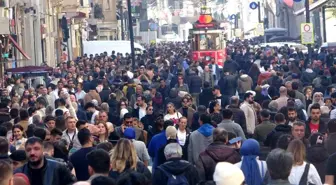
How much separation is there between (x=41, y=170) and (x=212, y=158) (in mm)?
2295

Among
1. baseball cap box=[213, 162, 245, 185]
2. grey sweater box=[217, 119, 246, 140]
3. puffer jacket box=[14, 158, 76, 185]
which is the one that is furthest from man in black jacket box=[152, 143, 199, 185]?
grey sweater box=[217, 119, 246, 140]

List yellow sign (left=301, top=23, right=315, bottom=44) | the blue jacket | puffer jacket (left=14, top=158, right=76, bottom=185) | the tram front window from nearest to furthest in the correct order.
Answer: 1. puffer jacket (left=14, top=158, right=76, bottom=185)
2. the blue jacket
3. yellow sign (left=301, top=23, right=315, bottom=44)
4. the tram front window

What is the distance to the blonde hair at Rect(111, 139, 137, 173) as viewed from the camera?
1136 centimetres

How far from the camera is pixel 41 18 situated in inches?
2094

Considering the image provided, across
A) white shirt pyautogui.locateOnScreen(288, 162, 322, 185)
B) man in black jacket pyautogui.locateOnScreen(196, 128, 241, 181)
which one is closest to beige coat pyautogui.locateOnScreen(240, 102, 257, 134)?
man in black jacket pyautogui.locateOnScreen(196, 128, 241, 181)

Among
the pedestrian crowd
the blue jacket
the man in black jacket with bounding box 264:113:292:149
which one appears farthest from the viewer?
the blue jacket

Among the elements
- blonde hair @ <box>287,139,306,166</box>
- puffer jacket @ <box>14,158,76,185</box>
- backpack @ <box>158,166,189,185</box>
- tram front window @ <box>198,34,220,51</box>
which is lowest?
backpack @ <box>158,166,189,185</box>

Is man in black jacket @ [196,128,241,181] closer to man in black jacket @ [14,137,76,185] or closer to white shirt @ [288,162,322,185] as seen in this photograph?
white shirt @ [288,162,322,185]

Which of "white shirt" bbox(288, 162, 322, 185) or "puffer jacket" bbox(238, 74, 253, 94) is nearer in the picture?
"white shirt" bbox(288, 162, 322, 185)

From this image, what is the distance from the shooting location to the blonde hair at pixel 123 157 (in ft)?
37.3

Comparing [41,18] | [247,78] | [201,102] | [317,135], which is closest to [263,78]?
[247,78]

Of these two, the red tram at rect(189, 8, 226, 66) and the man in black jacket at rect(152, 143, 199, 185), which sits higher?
the red tram at rect(189, 8, 226, 66)

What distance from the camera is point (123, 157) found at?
11.5m

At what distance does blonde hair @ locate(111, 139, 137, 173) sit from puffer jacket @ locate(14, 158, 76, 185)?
0.47 m
